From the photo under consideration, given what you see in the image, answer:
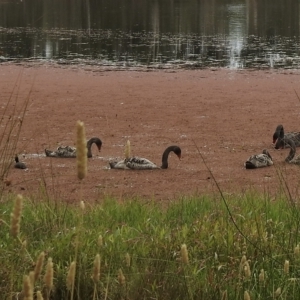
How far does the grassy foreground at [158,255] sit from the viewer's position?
310cm

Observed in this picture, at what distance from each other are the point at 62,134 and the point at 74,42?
16.8 meters

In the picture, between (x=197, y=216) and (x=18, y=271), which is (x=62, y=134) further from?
(x=18, y=271)

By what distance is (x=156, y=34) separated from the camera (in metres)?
31.0

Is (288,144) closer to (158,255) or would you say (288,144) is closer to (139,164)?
(139,164)

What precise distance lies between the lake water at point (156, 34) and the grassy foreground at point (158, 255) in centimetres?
983

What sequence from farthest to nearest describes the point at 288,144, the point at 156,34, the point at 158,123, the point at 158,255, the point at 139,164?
the point at 156,34 → the point at 158,123 → the point at 288,144 → the point at 139,164 → the point at 158,255

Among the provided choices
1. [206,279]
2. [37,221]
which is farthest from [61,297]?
[37,221]

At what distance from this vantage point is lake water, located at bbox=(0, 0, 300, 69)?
2356 cm

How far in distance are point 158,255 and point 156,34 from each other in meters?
27.9

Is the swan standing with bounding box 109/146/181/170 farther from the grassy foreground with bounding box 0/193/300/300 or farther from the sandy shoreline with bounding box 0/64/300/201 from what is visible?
the grassy foreground with bounding box 0/193/300/300

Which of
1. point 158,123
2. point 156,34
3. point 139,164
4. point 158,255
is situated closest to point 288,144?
point 139,164

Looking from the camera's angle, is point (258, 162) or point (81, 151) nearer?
point (81, 151)

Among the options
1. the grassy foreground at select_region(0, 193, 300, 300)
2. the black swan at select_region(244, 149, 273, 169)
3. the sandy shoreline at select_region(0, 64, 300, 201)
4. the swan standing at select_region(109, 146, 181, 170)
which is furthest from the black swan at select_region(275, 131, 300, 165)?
the grassy foreground at select_region(0, 193, 300, 300)

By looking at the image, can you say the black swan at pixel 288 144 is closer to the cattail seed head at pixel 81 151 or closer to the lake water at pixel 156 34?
the lake water at pixel 156 34
